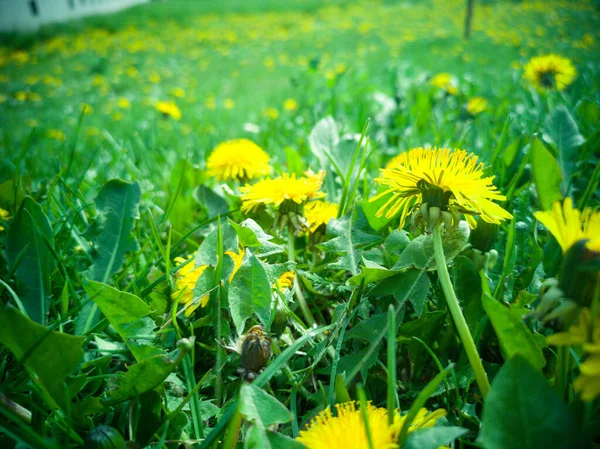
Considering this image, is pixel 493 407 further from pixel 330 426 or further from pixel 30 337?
pixel 30 337

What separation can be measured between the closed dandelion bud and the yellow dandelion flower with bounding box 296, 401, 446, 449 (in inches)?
7.5

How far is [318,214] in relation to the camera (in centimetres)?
79

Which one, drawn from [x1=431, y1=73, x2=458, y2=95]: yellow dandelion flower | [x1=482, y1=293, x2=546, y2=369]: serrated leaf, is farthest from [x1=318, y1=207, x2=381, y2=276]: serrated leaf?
[x1=431, y1=73, x2=458, y2=95]: yellow dandelion flower

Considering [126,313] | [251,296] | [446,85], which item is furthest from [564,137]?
[446,85]

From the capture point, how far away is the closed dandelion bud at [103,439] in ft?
1.48

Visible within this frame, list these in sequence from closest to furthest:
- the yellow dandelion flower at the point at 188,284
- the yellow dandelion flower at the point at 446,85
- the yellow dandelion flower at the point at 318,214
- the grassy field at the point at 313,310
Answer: the grassy field at the point at 313,310, the yellow dandelion flower at the point at 188,284, the yellow dandelion flower at the point at 318,214, the yellow dandelion flower at the point at 446,85

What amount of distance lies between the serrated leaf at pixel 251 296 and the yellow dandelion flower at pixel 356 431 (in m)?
0.18

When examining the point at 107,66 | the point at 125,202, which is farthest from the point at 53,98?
the point at 125,202

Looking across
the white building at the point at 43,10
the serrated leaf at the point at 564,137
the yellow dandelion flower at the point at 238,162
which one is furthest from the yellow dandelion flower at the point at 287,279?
the white building at the point at 43,10

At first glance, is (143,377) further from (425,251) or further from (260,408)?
(425,251)

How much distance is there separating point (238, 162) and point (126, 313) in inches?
18.7

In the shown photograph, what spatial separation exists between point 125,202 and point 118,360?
284 mm

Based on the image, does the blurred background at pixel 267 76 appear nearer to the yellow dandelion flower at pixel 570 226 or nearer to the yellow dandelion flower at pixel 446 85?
the yellow dandelion flower at pixel 446 85

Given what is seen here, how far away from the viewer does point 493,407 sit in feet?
1.28
